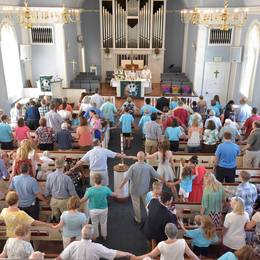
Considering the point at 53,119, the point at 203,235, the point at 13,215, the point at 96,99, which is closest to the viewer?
the point at 13,215

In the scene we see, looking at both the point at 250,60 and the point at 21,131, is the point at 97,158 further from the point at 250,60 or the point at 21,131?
the point at 250,60

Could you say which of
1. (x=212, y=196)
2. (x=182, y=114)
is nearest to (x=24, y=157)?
(x=212, y=196)

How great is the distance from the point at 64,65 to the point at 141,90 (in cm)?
392

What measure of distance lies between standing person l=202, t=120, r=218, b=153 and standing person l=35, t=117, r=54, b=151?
368 centimetres

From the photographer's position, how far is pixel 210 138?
326 inches

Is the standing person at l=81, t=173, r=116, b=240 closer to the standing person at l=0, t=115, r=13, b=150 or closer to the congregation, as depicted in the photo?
the congregation

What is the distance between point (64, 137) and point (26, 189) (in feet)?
8.16

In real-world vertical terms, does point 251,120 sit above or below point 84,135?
above

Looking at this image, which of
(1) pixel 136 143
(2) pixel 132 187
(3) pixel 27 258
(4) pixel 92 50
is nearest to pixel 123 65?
(4) pixel 92 50

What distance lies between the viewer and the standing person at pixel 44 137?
790 cm

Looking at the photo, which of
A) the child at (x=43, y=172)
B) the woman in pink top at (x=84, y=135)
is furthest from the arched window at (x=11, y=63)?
the child at (x=43, y=172)

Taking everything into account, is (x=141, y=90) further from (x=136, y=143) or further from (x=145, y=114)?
(x=145, y=114)

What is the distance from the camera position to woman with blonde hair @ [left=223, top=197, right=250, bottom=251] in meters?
4.76

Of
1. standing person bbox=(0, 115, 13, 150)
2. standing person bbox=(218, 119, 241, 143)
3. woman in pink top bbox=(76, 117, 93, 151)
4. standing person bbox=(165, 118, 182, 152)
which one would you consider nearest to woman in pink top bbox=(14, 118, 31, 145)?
standing person bbox=(0, 115, 13, 150)
